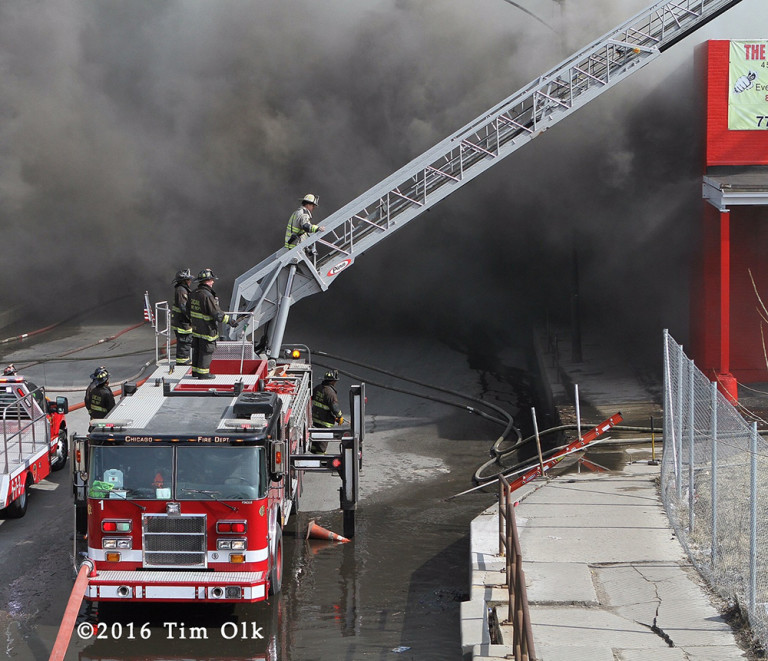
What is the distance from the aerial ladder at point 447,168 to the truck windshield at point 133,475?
5.92 metres

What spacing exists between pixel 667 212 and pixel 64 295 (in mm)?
15343

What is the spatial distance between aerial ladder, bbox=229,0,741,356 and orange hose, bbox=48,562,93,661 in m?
6.46

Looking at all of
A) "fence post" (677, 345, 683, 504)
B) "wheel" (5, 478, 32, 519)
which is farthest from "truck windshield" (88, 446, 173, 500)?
"fence post" (677, 345, 683, 504)

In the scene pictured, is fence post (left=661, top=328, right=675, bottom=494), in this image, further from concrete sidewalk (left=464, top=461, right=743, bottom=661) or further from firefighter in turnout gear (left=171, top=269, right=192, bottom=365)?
firefighter in turnout gear (left=171, top=269, right=192, bottom=365)

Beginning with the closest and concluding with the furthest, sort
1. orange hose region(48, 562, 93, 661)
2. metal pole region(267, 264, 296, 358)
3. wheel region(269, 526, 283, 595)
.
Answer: orange hose region(48, 562, 93, 661)
wheel region(269, 526, 283, 595)
metal pole region(267, 264, 296, 358)

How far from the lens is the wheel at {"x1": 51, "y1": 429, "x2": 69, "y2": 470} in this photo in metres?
14.0

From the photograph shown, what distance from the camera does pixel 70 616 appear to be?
830cm

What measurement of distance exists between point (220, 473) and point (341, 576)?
215cm

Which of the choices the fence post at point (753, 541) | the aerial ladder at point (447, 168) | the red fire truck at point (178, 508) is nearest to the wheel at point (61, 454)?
the aerial ladder at point (447, 168)

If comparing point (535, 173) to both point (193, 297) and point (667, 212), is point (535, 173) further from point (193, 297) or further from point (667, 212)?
point (193, 297)

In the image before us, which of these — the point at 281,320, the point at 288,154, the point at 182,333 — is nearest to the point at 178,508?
the point at 182,333

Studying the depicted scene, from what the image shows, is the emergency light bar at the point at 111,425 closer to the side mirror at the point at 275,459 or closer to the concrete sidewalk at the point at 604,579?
the side mirror at the point at 275,459

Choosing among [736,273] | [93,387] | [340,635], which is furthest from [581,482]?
[736,273]

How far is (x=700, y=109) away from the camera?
17734mm
